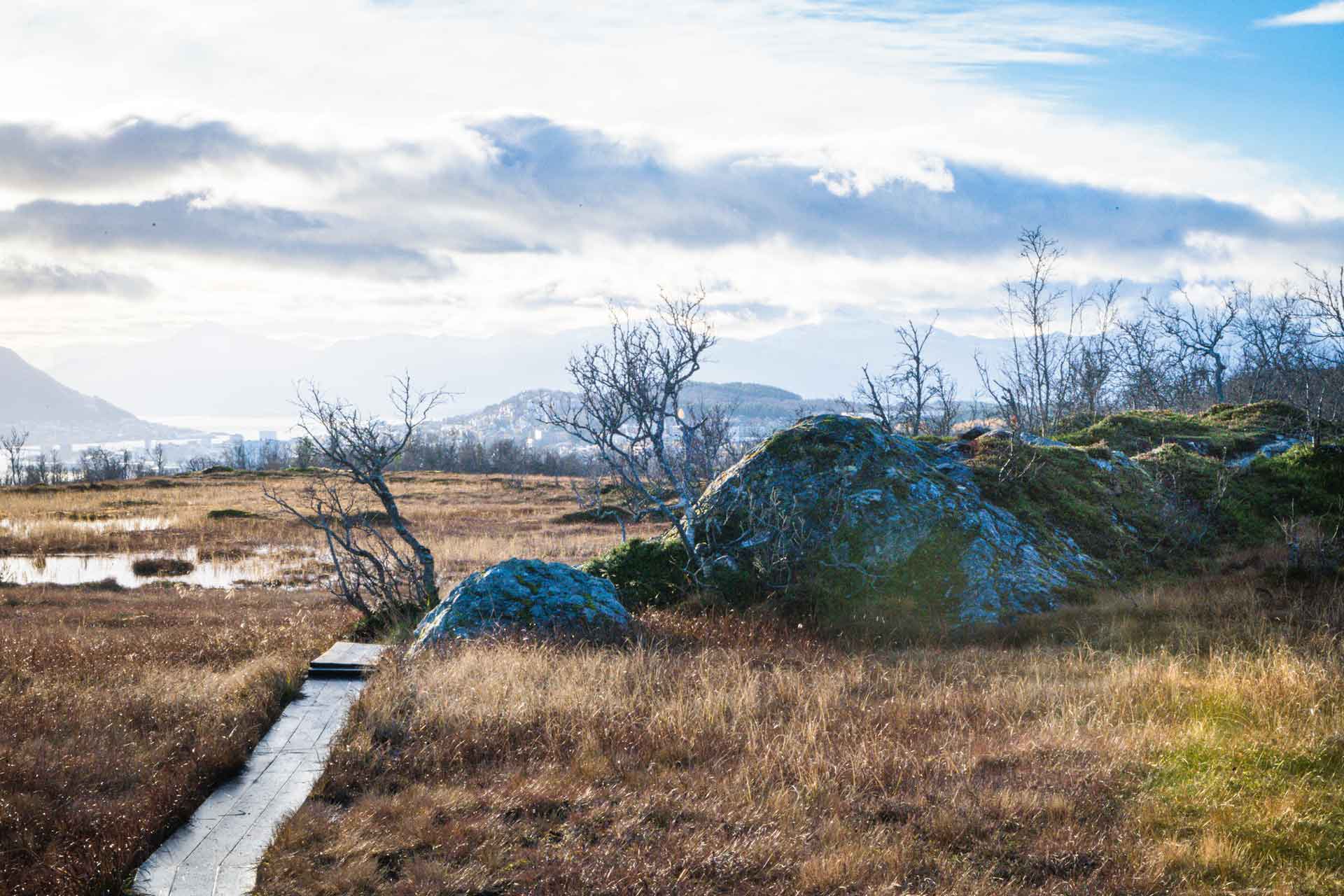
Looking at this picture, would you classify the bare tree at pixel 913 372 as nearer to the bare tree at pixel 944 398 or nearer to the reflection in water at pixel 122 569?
the bare tree at pixel 944 398

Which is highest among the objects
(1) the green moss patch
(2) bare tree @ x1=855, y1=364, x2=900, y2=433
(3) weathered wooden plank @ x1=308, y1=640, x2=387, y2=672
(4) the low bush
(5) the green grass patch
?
(2) bare tree @ x1=855, y1=364, x2=900, y2=433

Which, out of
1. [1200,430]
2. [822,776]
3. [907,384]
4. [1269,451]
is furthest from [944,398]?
[822,776]

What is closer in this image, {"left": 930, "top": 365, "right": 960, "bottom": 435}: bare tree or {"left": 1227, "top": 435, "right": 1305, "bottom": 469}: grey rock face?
{"left": 1227, "top": 435, "right": 1305, "bottom": 469}: grey rock face

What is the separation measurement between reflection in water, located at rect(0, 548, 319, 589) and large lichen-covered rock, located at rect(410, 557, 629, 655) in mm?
15567

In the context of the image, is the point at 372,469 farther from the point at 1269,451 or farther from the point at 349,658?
the point at 1269,451

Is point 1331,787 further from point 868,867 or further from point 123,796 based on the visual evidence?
point 123,796

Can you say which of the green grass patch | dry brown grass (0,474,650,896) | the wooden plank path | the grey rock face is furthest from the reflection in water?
the grey rock face

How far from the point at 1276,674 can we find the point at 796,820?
472 cm

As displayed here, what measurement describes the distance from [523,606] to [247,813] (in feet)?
15.6

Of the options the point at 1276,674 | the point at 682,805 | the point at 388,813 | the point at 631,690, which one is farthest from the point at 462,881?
the point at 1276,674

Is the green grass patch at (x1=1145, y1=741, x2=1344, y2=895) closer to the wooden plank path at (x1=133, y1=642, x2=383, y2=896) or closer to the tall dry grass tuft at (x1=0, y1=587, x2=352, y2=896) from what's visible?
the wooden plank path at (x1=133, y1=642, x2=383, y2=896)

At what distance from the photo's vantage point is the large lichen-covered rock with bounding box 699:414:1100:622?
39.4 ft

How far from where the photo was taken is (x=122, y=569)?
26141 millimetres

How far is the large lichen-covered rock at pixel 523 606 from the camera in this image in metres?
9.95
